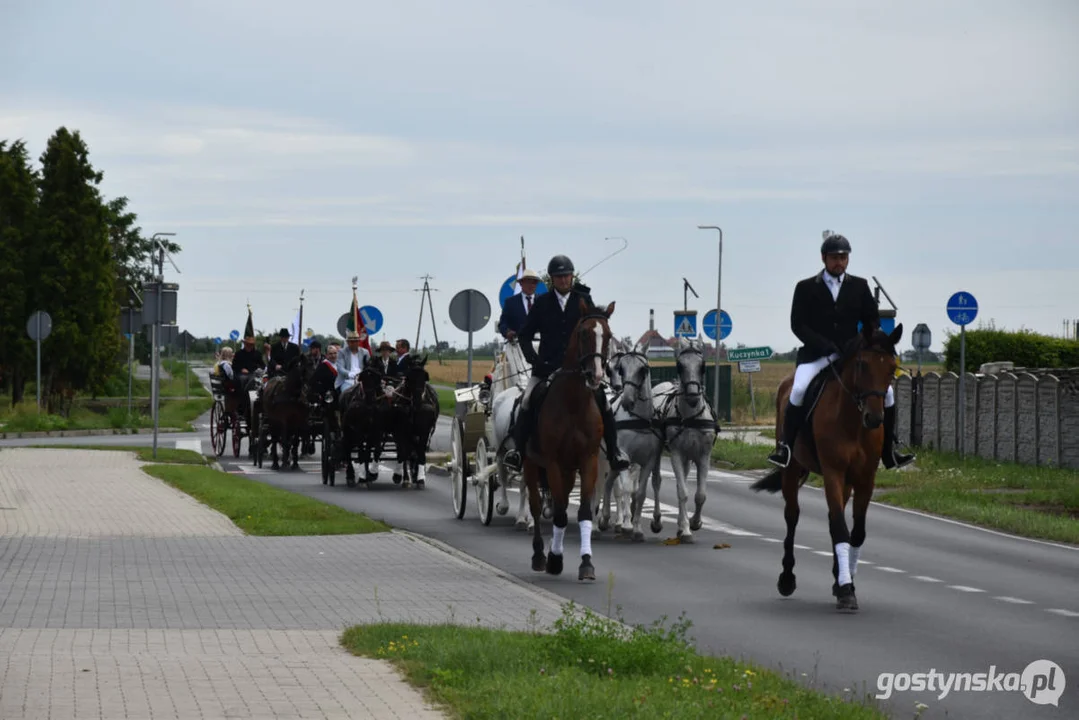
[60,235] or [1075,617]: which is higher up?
[60,235]

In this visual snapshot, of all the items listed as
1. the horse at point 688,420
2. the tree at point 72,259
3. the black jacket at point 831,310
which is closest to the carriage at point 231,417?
the horse at point 688,420

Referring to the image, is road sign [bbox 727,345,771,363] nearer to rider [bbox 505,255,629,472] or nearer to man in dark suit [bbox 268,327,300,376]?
man in dark suit [bbox 268,327,300,376]

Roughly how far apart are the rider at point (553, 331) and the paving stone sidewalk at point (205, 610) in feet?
4.85

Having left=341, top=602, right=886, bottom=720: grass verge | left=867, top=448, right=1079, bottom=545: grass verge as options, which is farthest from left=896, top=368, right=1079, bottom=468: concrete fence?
left=341, top=602, right=886, bottom=720: grass verge

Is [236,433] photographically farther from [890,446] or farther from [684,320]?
[890,446]

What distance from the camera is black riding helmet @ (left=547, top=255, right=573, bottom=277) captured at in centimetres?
1492

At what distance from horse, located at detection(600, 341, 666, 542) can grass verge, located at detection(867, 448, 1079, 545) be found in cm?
471

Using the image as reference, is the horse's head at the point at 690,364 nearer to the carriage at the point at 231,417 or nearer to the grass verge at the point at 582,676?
the grass verge at the point at 582,676

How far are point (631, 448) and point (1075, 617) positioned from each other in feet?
21.2

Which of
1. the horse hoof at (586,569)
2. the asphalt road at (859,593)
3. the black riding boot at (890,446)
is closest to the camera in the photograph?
the asphalt road at (859,593)

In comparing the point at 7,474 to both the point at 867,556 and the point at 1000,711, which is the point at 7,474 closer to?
the point at 867,556

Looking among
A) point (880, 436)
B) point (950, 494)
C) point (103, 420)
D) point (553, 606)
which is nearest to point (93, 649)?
point (553, 606)

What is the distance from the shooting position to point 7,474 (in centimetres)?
2698

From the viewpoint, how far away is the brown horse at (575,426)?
1405 centimetres
